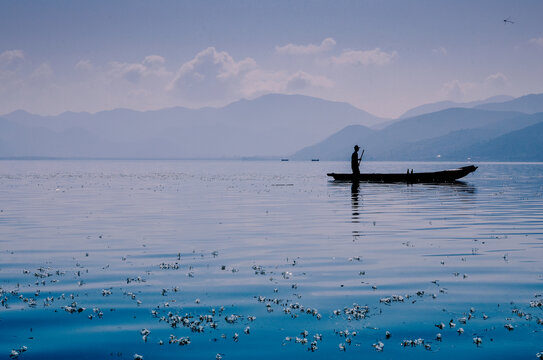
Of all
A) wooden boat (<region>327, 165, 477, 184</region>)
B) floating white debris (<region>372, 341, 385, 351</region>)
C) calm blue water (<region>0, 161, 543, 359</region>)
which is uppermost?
wooden boat (<region>327, 165, 477, 184</region>)

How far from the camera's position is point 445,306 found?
17375mm

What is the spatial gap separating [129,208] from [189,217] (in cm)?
945

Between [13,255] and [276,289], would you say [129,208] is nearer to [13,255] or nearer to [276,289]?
[13,255]

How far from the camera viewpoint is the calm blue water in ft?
46.9

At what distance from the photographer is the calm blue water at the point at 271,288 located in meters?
14.3

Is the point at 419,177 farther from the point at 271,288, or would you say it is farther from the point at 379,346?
the point at 379,346

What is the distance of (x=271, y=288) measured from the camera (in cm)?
1980

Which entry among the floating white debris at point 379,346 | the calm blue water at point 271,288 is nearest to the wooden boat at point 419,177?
the calm blue water at point 271,288

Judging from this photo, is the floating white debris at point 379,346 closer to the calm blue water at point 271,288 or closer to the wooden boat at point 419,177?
the calm blue water at point 271,288

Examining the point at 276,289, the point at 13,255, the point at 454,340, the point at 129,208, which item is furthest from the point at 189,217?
the point at 454,340

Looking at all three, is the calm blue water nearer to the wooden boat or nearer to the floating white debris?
the floating white debris

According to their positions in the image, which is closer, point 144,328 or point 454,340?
point 454,340

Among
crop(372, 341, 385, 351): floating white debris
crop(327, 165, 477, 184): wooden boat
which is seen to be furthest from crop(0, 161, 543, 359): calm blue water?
crop(327, 165, 477, 184): wooden boat

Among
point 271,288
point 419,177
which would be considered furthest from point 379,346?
point 419,177
